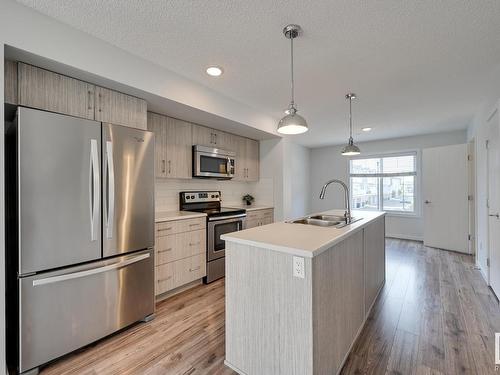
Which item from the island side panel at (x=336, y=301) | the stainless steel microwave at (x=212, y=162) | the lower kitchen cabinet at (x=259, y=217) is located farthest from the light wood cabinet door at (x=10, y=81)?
the lower kitchen cabinet at (x=259, y=217)

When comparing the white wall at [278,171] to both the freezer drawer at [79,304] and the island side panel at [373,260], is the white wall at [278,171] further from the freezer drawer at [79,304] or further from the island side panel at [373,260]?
the freezer drawer at [79,304]

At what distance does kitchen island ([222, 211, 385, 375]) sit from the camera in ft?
4.40

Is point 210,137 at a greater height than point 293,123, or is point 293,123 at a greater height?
point 210,137

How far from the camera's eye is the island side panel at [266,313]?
1350 mm

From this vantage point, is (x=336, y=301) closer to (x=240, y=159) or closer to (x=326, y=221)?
(x=326, y=221)

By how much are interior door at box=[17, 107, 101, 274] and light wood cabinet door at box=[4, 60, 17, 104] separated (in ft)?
0.81

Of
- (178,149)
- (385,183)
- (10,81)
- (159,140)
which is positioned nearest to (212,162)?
(178,149)

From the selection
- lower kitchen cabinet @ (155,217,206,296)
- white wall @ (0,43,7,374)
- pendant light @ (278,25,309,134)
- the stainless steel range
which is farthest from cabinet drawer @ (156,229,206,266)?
pendant light @ (278,25,309,134)

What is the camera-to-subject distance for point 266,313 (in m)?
1.50

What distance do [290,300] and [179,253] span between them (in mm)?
1787

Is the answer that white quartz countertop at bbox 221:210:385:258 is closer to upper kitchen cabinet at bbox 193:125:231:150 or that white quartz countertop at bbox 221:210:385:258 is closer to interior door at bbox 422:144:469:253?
upper kitchen cabinet at bbox 193:125:231:150

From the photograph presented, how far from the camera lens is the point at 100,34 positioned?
1867 mm

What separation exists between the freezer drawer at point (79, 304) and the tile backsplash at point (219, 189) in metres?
1.21

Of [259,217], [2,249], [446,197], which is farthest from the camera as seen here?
[446,197]
